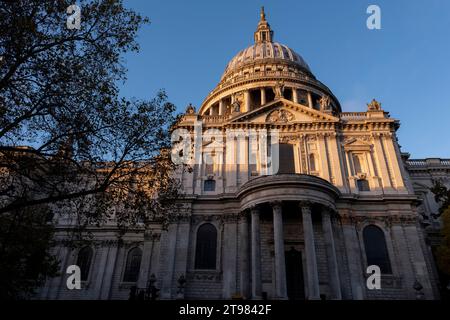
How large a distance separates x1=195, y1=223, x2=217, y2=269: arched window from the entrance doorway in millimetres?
5872

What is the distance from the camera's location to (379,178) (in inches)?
1163

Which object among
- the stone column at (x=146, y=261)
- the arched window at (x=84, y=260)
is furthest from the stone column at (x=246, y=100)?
the arched window at (x=84, y=260)

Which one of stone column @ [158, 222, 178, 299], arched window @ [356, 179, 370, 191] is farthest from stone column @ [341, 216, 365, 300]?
stone column @ [158, 222, 178, 299]

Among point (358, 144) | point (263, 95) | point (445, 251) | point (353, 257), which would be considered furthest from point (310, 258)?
point (263, 95)

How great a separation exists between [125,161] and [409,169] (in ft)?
114

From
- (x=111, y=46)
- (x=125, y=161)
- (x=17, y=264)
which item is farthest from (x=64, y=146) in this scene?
(x=17, y=264)

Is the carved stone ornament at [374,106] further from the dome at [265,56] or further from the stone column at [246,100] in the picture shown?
the dome at [265,56]

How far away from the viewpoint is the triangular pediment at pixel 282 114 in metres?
32.7

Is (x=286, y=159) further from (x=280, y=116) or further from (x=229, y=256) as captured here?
(x=229, y=256)

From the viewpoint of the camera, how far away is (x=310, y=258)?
2277cm

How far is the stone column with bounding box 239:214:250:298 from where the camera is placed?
80.2 feet

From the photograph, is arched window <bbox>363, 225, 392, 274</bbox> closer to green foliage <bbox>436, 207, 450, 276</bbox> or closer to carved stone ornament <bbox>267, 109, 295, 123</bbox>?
green foliage <bbox>436, 207, 450, 276</bbox>

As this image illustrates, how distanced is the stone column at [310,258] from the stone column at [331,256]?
152cm

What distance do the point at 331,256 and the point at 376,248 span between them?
5373mm
